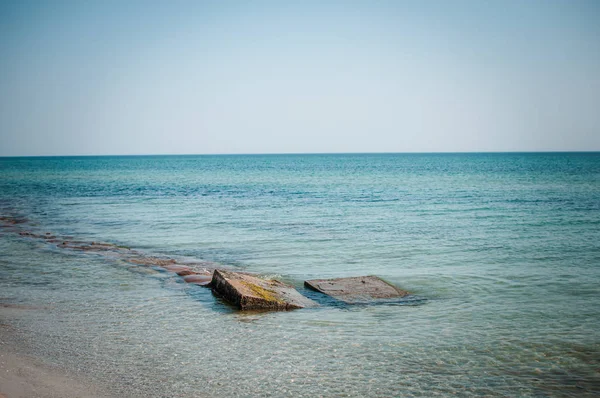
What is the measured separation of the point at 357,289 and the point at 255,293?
2.46 m

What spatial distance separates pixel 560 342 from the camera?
7.98 metres

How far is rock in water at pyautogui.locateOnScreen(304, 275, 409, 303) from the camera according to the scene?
10606 mm

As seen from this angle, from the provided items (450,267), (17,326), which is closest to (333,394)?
(17,326)

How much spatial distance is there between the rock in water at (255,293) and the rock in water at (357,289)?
2.28ft

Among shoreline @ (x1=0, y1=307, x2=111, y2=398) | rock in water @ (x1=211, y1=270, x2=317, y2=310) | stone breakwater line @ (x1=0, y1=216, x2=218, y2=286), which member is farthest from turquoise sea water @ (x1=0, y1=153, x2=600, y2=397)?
stone breakwater line @ (x1=0, y1=216, x2=218, y2=286)

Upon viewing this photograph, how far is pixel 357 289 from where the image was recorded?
11086 mm

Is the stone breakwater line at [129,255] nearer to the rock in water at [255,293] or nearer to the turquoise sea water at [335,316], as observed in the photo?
the turquoise sea water at [335,316]

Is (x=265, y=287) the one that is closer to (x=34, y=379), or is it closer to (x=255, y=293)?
(x=255, y=293)

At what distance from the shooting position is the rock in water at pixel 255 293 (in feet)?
32.1

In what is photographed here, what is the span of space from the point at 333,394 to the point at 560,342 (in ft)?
13.9

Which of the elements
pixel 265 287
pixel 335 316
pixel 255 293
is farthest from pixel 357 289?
pixel 255 293

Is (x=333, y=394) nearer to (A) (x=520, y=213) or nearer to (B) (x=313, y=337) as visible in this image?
(B) (x=313, y=337)

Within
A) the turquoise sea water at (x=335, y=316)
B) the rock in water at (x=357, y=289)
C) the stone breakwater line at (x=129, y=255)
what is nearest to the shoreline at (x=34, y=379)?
the turquoise sea water at (x=335, y=316)

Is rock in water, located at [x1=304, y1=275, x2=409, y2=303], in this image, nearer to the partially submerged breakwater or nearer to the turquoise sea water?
the partially submerged breakwater
